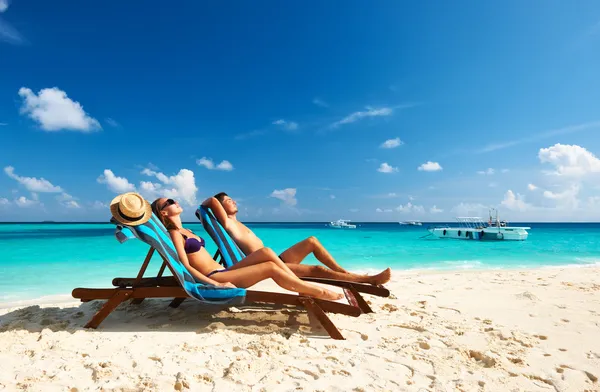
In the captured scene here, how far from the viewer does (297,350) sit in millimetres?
3025

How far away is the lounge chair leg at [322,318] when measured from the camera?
3334mm

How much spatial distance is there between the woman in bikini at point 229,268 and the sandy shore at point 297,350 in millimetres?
438

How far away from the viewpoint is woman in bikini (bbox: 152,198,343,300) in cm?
353

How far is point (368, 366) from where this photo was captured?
2.75 metres

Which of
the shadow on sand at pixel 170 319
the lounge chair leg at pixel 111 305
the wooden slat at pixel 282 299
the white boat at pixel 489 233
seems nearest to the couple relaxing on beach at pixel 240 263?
the wooden slat at pixel 282 299

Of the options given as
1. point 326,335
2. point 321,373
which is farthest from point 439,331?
point 321,373

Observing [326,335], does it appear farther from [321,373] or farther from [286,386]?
[286,386]

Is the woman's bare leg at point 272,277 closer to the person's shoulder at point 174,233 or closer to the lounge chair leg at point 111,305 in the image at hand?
the person's shoulder at point 174,233

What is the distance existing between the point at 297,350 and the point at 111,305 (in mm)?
1935

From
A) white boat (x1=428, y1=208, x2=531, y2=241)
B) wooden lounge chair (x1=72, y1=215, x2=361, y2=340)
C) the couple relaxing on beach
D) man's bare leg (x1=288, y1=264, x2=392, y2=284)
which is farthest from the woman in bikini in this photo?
white boat (x1=428, y1=208, x2=531, y2=241)

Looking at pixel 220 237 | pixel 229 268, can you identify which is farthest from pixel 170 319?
pixel 220 237

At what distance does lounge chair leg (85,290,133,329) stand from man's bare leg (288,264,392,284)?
6.24 feet

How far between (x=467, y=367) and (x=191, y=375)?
6.86 feet

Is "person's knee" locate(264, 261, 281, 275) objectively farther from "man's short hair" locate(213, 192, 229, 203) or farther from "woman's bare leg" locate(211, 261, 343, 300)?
"man's short hair" locate(213, 192, 229, 203)
